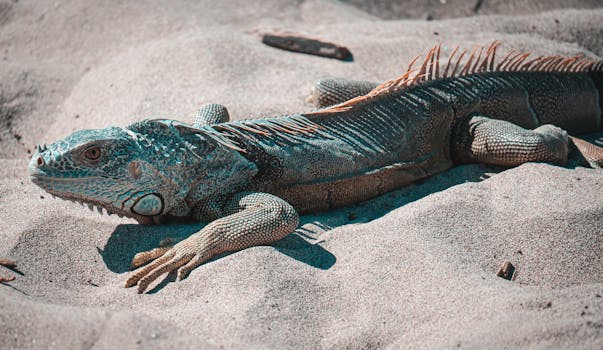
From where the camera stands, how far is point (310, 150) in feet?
17.9

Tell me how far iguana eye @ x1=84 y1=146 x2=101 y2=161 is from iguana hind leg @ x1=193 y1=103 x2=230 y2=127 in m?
1.33

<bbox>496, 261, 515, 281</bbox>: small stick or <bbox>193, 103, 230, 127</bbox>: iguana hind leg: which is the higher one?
<bbox>193, 103, 230, 127</bbox>: iguana hind leg

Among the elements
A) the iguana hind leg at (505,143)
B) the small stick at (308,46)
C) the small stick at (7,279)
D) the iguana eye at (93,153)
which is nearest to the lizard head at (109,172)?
the iguana eye at (93,153)

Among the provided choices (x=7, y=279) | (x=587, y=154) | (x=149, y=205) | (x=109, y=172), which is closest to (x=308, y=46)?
(x=587, y=154)

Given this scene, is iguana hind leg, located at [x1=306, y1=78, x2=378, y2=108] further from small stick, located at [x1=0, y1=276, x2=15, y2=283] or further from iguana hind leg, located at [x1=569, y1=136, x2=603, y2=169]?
small stick, located at [x1=0, y1=276, x2=15, y2=283]

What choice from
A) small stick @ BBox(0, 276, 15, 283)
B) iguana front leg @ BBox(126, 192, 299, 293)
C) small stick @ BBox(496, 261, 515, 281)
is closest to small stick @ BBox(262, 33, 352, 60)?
iguana front leg @ BBox(126, 192, 299, 293)

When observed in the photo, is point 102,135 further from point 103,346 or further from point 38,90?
point 38,90

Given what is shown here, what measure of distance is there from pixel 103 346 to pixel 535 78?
17.3ft

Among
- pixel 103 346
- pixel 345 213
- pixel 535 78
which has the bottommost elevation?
pixel 345 213

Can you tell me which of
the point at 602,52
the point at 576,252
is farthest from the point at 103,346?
the point at 602,52

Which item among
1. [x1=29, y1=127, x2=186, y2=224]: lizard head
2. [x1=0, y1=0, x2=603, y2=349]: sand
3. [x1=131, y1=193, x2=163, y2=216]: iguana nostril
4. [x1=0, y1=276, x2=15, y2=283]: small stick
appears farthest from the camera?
[x1=131, y1=193, x2=163, y2=216]: iguana nostril

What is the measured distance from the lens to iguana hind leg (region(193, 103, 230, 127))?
587 centimetres

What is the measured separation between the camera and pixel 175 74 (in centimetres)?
745

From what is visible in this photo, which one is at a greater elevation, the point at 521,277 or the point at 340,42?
the point at 340,42
